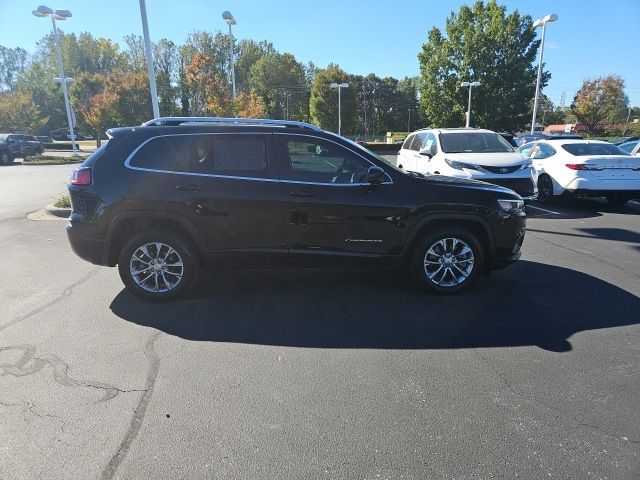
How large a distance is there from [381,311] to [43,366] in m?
3.01

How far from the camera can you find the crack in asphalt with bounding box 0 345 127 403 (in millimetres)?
3156

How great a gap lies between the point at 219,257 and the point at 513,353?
298cm

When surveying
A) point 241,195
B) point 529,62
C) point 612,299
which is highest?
point 529,62

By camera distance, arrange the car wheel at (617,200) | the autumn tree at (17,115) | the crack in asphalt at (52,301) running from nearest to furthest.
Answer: the crack in asphalt at (52,301), the car wheel at (617,200), the autumn tree at (17,115)

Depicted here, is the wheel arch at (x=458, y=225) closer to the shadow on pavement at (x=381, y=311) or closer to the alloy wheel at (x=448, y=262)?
the alloy wheel at (x=448, y=262)

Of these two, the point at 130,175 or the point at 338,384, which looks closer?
the point at 338,384

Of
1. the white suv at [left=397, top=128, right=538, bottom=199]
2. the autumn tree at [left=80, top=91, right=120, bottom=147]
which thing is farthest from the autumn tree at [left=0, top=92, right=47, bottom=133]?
the white suv at [left=397, top=128, right=538, bottom=199]

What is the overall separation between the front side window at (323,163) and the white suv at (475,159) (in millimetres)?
5096

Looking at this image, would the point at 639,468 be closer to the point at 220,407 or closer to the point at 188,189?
the point at 220,407

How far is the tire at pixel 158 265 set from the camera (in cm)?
462

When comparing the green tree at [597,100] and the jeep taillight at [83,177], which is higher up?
the green tree at [597,100]

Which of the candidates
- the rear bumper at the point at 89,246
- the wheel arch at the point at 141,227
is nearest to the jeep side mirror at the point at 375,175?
the wheel arch at the point at 141,227

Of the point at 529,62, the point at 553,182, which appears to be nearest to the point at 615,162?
the point at 553,182

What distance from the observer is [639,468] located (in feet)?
7.91
